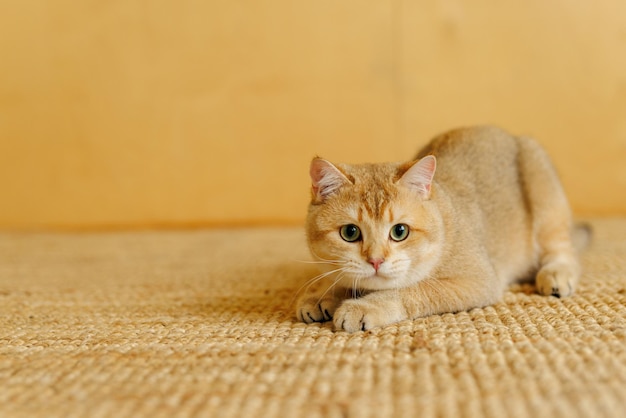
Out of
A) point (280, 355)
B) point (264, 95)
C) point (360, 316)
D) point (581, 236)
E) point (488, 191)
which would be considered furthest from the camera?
point (264, 95)

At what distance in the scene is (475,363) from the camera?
117cm

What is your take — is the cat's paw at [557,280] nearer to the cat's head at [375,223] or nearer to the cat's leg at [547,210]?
the cat's leg at [547,210]

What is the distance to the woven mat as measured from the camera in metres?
1.01

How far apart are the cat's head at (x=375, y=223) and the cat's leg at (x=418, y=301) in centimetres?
3

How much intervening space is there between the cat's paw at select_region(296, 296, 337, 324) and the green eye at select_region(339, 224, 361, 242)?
0.18 meters

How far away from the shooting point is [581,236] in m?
2.40

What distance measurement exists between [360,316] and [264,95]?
2301mm

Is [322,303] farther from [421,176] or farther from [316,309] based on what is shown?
[421,176]

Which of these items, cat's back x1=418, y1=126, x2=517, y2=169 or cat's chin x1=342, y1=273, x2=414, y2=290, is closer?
cat's chin x1=342, y1=273, x2=414, y2=290

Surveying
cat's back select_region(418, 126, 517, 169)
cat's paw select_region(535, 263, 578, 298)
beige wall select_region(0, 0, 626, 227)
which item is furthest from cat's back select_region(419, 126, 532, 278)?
beige wall select_region(0, 0, 626, 227)

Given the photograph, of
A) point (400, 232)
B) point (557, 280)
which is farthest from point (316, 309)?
point (557, 280)

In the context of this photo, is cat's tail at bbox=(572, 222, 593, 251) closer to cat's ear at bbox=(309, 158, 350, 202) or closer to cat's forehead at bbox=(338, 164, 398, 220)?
cat's forehead at bbox=(338, 164, 398, 220)

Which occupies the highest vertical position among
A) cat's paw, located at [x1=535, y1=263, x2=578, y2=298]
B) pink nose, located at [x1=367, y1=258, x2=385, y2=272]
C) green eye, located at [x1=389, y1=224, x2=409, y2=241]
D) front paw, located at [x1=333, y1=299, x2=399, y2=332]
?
green eye, located at [x1=389, y1=224, x2=409, y2=241]

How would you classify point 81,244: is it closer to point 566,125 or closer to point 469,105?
point 469,105
